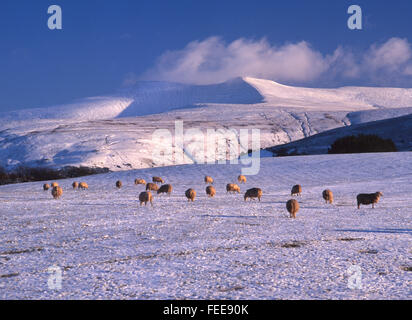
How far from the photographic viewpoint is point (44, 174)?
69.3m

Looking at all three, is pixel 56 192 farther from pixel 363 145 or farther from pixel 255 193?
pixel 363 145

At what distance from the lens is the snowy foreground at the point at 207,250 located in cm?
816

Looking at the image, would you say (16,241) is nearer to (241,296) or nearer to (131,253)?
(131,253)

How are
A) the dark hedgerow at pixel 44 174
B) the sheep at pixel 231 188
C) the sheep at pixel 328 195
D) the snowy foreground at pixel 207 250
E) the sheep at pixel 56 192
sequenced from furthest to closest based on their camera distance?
the dark hedgerow at pixel 44 174 → the sheep at pixel 231 188 → the sheep at pixel 56 192 → the sheep at pixel 328 195 → the snowy foreground at pixel 207 250

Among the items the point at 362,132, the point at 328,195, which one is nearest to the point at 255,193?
the point at 328,195

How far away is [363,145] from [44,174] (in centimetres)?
4667

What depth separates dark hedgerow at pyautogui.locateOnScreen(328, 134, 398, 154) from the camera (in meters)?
65.6

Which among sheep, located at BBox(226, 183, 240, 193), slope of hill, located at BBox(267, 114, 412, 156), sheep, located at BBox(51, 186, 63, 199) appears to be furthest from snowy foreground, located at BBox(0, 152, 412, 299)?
slope of hill, located at BBox(267, 114, 412, 156)

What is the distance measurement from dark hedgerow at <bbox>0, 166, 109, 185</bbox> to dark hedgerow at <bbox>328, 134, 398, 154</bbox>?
3703 centimetres

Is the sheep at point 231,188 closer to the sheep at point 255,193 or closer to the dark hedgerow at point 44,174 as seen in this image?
the sheep at point 255,193

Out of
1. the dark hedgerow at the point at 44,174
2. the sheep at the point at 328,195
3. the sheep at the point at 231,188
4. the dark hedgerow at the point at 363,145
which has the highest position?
the dark hedgerow at the point at 363,145

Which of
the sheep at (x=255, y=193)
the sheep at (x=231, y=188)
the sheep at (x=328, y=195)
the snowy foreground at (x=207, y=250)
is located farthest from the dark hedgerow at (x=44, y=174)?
the sheep at (x=328, y=195)

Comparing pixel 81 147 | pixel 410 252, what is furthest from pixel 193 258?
pixel 81 147

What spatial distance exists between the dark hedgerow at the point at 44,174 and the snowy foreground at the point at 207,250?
4661cm
